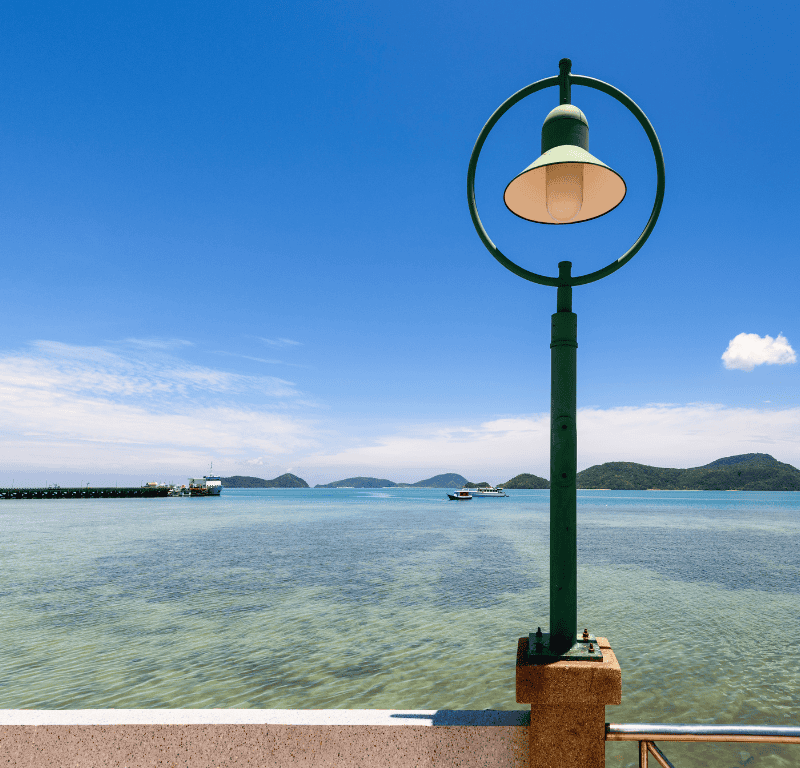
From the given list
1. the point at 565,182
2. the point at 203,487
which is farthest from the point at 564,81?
the point at 203,487

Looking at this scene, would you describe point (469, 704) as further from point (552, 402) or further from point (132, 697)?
point (552, 402)

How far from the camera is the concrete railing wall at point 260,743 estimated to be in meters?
2.92

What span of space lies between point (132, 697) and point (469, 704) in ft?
27.4

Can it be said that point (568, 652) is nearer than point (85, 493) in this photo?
Yes

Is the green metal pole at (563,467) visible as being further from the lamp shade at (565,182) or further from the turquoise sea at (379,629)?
the turquoise sea at (379,629)

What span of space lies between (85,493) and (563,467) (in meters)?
182

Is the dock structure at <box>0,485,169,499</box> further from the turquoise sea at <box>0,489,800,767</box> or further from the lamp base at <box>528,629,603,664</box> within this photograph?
the lamp base at <box>528,629,603,664</box>

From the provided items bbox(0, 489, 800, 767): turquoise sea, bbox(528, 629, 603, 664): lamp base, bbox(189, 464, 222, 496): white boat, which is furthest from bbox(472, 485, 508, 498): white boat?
bbox(528, 629, 603, 664): lamp base

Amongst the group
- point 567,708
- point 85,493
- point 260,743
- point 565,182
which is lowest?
point 85,493

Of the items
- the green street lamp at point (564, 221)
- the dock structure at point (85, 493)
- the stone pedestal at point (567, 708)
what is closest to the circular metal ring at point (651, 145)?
the green street lamp at point (564, 221)

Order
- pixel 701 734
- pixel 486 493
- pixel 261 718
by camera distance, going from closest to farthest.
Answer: pixel 701 734 → pixel 261 718 → pixel 486 493

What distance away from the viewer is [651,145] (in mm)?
3293

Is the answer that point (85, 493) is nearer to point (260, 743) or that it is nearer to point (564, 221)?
point (260, 743)

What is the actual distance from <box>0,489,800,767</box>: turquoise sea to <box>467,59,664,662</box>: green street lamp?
10.0 metres
